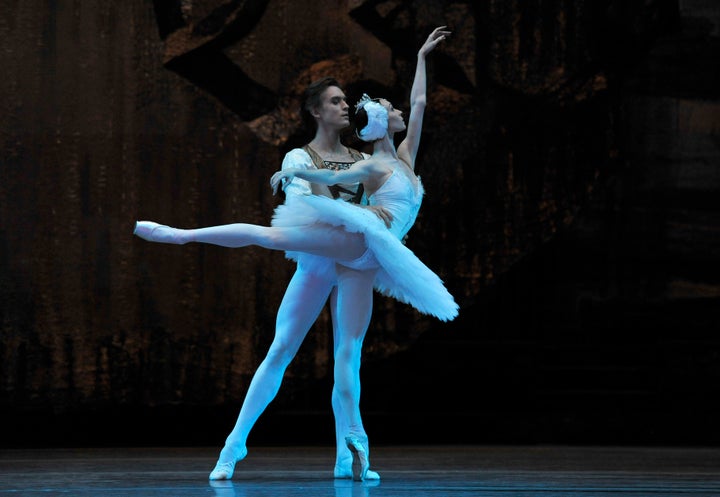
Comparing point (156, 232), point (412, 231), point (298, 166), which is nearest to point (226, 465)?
point (156, 232)

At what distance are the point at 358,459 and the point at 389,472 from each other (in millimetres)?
511

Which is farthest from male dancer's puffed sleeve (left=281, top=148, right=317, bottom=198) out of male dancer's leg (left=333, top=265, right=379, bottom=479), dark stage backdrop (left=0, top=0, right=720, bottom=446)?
dark stage backdrop (left=0, top=0, right=720, bottom=446)

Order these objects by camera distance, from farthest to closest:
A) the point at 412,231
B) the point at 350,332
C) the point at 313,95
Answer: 1. the point at 412,231
2. the point at 313,95
3. the point at 350,332

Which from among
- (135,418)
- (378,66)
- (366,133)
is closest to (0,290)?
(135,418)

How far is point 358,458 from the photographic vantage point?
3.56 meters

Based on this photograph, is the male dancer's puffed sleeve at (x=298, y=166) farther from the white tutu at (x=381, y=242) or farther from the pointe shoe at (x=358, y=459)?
the pointe shoe at (x=358, y=459)

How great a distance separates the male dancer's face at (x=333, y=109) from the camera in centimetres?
396

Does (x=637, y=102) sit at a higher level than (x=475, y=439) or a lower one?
higher

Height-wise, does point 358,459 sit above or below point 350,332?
below

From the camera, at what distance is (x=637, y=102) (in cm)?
566

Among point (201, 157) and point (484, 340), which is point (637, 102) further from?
point (201, 157)

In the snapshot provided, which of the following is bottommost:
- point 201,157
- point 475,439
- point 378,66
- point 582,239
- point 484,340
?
point 475,439

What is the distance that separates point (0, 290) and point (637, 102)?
336cm

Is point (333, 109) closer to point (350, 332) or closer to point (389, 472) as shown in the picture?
point (350, 332)
